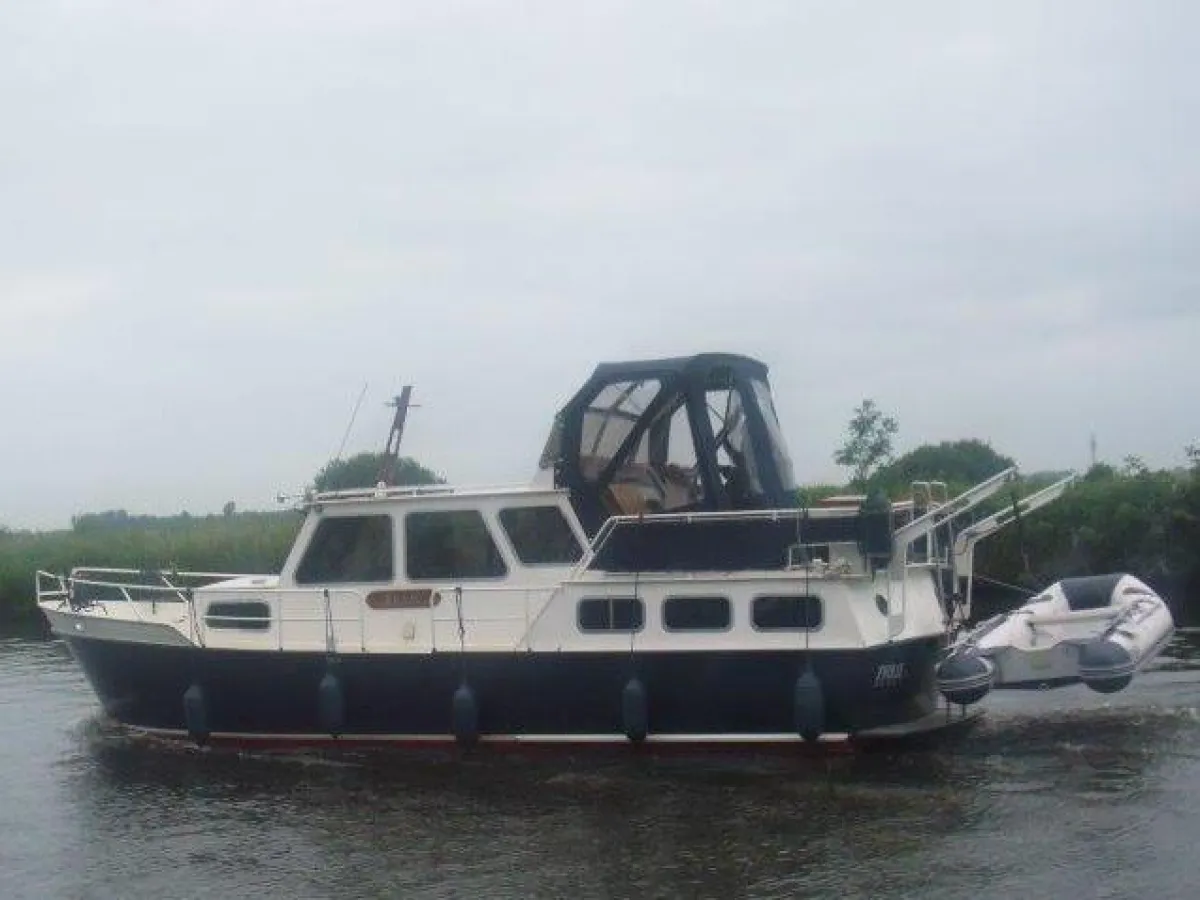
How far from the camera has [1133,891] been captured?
9867 millimetres

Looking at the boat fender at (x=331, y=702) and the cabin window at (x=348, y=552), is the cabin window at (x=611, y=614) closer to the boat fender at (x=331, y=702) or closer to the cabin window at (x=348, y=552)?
the cabin window at (x=348, y=552)

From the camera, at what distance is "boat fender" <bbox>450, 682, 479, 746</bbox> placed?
549 inches

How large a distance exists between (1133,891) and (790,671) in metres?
4.16

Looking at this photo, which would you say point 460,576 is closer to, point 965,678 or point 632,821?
point 632,821

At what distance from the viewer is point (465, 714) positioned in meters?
14.0

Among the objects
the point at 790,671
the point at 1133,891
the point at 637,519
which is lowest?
the point at 1133,891

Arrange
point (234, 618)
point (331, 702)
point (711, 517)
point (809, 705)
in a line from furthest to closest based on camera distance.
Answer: point (234, 618) → point (331, 702) → point (711, 517) → point (809, 705)

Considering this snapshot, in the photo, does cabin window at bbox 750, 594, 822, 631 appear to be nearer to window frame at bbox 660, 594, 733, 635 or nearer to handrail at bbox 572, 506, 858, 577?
window frame at bbox 660, 594, 733, 635

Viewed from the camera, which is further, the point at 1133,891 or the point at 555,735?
the point at 555,735

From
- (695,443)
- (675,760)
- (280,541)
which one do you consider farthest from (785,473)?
(280,541)

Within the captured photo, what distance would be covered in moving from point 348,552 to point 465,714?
7.39 feet

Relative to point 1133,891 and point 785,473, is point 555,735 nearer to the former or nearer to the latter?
point 785,473

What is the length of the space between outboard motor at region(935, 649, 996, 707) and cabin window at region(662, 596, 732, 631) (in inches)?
84.8

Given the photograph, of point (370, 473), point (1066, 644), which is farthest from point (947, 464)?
point (1066, 644)
